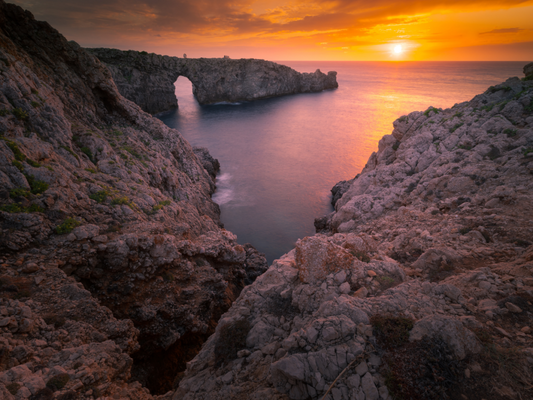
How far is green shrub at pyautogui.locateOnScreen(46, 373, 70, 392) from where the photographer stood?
13.5 feet

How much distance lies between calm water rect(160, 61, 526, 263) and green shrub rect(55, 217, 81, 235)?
12.5 metres

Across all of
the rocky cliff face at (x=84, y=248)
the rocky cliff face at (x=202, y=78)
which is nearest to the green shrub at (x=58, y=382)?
the rocky cliff face at (x=84, y=248)

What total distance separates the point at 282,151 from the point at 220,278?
29224mm

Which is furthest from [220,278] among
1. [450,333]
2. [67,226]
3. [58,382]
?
[450,333]

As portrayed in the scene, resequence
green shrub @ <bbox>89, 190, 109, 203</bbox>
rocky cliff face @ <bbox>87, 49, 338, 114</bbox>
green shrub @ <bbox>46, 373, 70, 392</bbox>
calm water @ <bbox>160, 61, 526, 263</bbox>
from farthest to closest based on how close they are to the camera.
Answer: rocky cliff face @ <bbox>87, 49, 338, 114</bbox> → calm water @ <bbox>160, 61, 526, 263</bbox> → green shrub @ <bbox>89, 190, 109, 203</bbox> → green shrub @ <bbox>46, 373, 70, 392</bbox>

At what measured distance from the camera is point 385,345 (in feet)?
14.4

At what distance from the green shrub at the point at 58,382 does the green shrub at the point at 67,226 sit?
3.66 metres

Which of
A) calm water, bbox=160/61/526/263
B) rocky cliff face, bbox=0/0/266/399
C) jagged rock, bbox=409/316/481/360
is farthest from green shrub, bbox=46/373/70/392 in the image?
calm water, bbox=160/61/526/263

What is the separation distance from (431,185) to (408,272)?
252 inches

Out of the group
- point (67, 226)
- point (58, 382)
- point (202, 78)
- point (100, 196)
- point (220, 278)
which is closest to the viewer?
point (58, 382)

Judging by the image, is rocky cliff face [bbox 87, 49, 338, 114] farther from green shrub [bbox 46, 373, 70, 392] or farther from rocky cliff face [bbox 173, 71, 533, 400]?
green shrub [bbox 46, 373, 70, 392]

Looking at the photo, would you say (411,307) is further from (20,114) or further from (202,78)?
(202,78)

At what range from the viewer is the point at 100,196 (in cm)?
805

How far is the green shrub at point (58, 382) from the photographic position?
4.12 m
